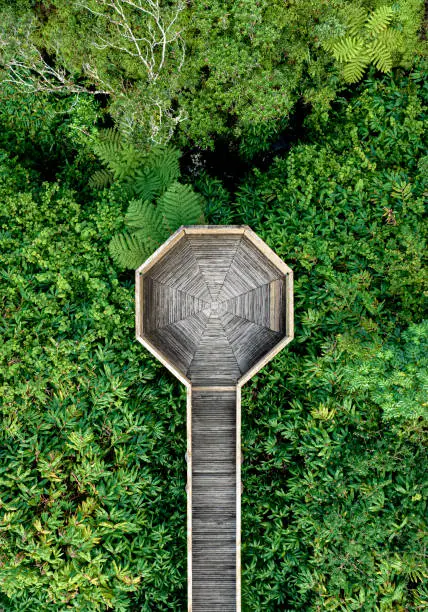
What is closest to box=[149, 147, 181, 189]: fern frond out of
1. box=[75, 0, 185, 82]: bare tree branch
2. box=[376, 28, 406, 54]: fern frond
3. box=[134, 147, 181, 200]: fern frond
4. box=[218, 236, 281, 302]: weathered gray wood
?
box=[134, 147, 181, 200]: fern frond

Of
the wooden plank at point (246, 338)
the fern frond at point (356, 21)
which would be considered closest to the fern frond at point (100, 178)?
the wooden plank at point (246, 338)

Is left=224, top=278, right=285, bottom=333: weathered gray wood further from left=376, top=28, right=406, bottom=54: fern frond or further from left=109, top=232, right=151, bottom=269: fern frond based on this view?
left=376, top=28, right=406, bottom=54: fern frond

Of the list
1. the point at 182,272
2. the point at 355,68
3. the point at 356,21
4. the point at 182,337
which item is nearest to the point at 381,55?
the point at 355,68

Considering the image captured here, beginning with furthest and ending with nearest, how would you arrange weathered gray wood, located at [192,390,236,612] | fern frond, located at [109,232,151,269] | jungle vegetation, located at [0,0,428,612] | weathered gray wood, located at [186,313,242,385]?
weathered gray wood, located at [186,313,242,385], weathered gray wood, located at [192,390,236,612], fern frond, located at [109,232,151,269], jungle vegetation, located at [0,0,428,612]

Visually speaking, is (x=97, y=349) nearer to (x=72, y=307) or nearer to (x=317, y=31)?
(x=72, y=307)

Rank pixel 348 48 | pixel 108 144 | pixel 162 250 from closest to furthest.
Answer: pixel 162 250
pixel 348 48
pixel 108 144

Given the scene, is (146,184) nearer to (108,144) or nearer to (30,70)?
(108,144)
